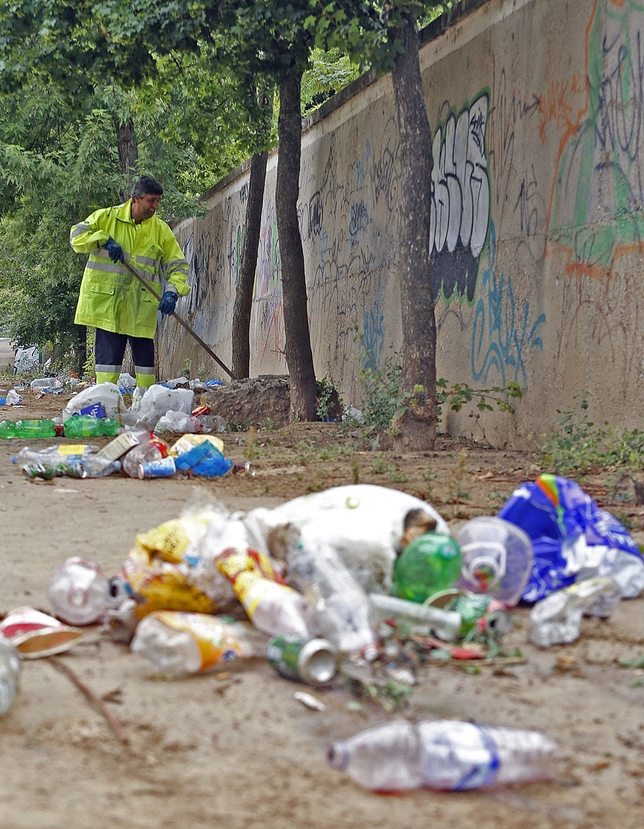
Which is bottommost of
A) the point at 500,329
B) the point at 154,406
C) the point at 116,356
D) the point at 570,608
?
the point at 570,608

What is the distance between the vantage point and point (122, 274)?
823cm

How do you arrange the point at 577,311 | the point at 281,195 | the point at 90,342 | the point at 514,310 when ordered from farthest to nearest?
the point at 90,342 < the point at 281,195 < the point at 514,310 < the point at 577,311

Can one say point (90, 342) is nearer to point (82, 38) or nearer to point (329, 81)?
point (329, 81)

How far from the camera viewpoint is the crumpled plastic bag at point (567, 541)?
2.89m

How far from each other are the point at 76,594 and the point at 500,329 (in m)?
4.66

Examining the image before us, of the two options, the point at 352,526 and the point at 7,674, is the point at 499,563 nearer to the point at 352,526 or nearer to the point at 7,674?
the point at 352,526

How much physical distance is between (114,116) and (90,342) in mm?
6584

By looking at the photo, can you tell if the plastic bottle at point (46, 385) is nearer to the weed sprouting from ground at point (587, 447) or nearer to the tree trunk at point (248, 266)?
the tree trunk at point (248, 266)

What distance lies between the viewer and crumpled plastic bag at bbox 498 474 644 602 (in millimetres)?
2895

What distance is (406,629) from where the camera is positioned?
249 centimetres

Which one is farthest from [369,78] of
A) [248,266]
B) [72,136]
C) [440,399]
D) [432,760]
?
[432,760]

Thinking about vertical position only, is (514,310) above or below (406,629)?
above

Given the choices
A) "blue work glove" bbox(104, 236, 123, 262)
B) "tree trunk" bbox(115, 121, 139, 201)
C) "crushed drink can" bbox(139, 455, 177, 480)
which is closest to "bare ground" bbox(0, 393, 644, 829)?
"crushed drink can" bbox(139, 455, 177, 480)

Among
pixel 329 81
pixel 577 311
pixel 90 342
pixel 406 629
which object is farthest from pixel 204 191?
pixel 406 629
